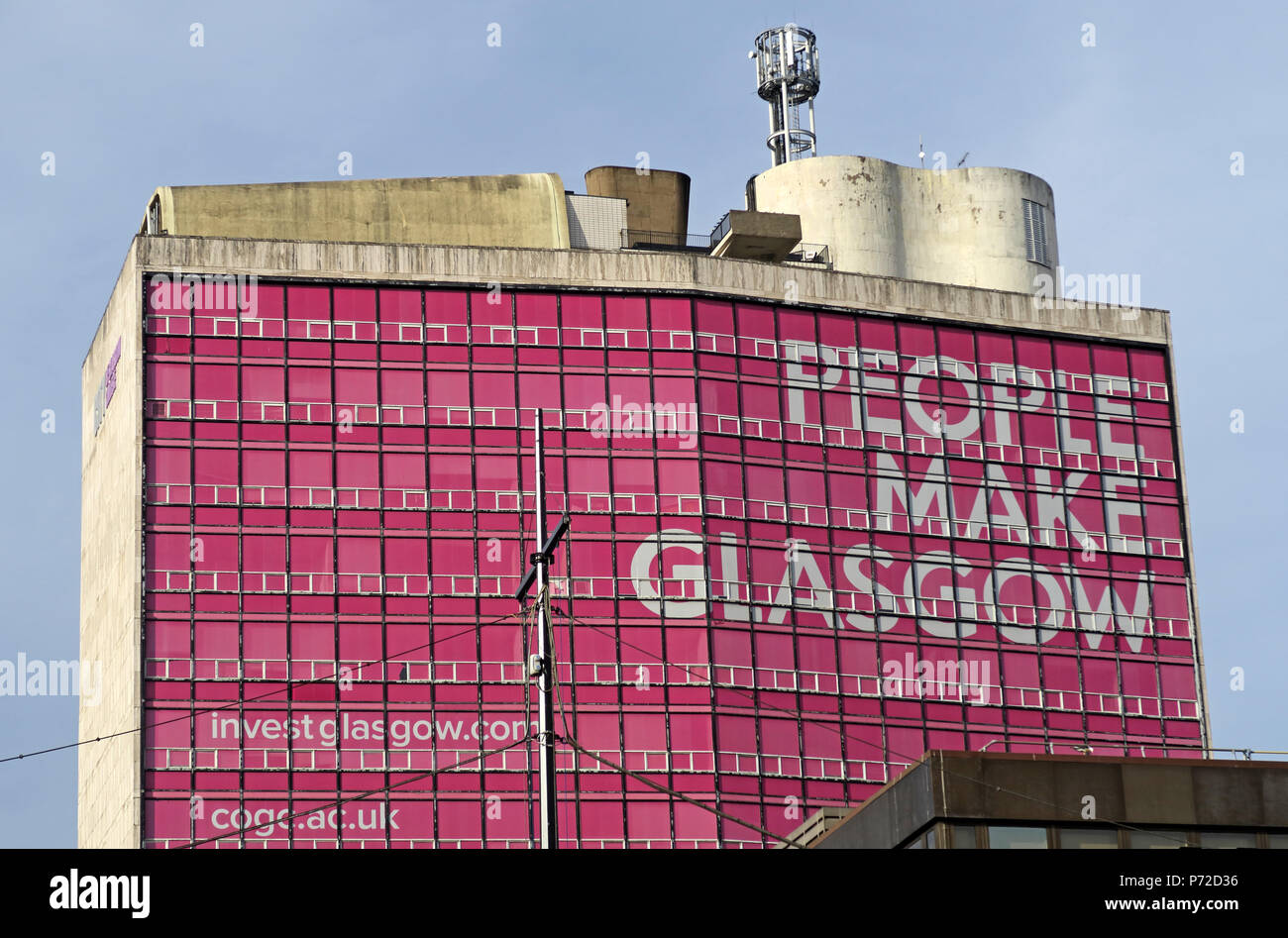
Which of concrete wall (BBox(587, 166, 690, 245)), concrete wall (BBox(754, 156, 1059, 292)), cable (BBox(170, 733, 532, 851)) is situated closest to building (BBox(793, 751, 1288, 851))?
cable (BBox(170, 733, 532, 851))

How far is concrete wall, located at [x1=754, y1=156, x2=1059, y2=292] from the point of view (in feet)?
365

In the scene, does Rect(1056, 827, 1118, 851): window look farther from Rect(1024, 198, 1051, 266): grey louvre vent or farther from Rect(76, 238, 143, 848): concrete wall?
Rect(1024, 198, 1051, 266): grey louvre vent

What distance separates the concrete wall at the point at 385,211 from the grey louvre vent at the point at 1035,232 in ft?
90.6

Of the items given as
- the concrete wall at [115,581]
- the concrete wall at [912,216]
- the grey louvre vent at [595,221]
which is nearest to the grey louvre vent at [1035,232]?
the concrete wall at [912,216]

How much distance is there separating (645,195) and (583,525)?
2284 cm

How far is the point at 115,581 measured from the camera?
296ft

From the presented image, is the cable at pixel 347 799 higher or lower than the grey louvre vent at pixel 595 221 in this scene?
lower

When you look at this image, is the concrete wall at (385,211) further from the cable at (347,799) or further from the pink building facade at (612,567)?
the cable at (347,799)

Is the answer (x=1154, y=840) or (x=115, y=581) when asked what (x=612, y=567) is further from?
(x=1154, y=840)

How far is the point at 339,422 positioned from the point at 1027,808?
153 feet

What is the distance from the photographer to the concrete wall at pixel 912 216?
111m

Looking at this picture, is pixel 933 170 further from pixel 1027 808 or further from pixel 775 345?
pixel 1027 808
